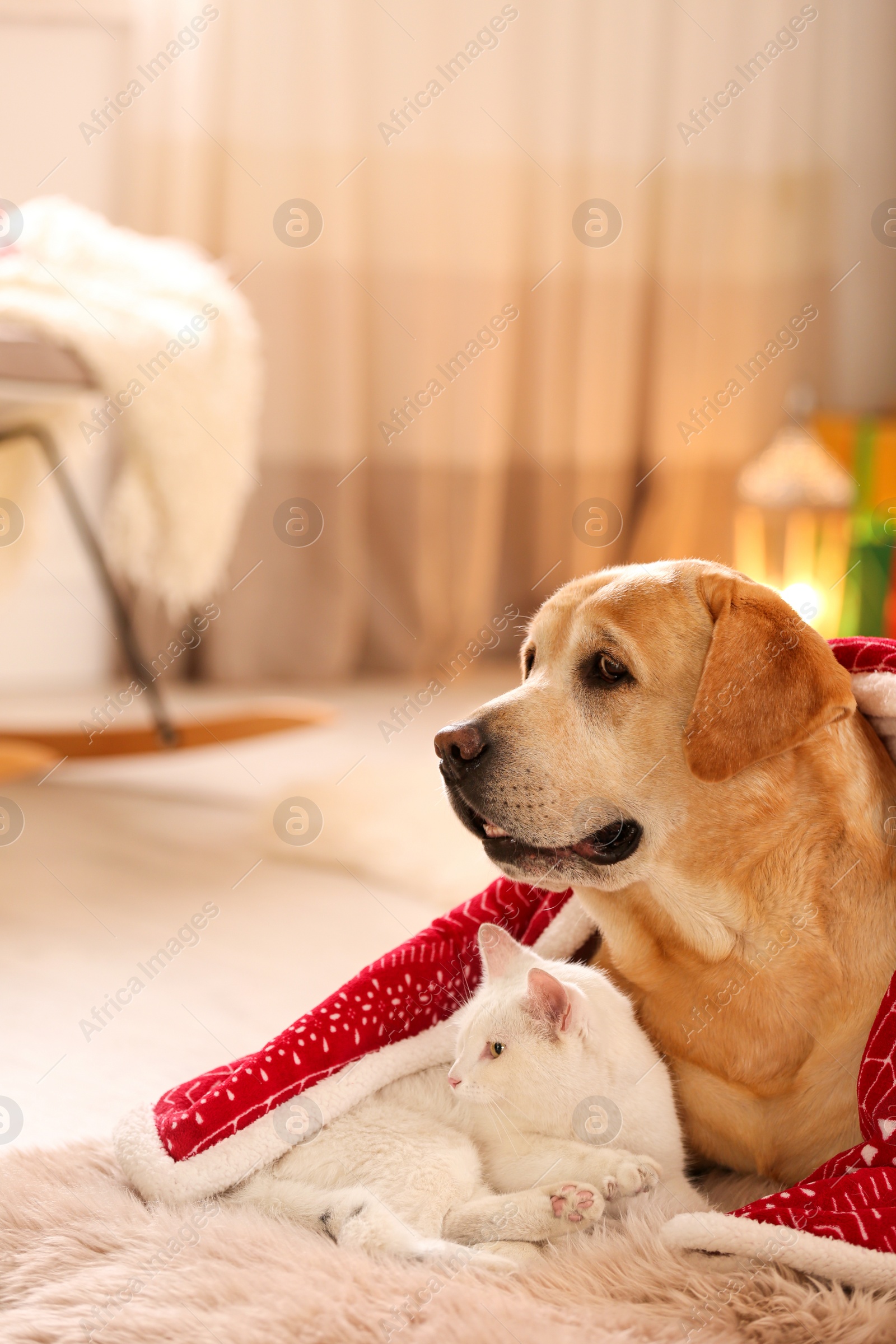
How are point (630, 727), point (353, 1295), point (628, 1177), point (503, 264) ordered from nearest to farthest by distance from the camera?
point (353, 1295) → point (628, 1177) → point (630, 727) → point (503, 264)

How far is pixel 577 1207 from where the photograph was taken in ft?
3.22

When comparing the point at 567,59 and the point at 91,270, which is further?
the point at 567,59

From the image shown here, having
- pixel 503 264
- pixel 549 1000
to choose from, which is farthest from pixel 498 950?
pixel 503 264

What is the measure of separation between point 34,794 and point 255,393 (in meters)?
1.05

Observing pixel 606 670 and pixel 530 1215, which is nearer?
pixel 530 1215

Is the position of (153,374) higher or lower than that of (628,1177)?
higher

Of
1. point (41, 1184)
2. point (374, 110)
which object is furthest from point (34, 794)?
point (374, 110)

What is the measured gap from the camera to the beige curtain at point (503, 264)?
12.8 ft

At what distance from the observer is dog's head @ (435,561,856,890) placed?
107 centimetres

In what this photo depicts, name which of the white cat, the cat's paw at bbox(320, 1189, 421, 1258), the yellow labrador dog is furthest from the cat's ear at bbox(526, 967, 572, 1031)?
the cat's paw at bbox(320, 1189, 421, 1258)

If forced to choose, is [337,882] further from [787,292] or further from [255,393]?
[787,292]

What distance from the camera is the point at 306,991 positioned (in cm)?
170

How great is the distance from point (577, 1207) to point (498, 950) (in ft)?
0.81

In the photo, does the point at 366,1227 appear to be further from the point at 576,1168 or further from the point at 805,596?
the point at 805,596
